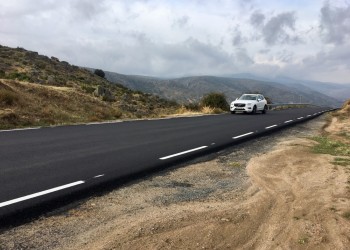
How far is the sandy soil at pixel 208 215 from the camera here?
15.1 ft

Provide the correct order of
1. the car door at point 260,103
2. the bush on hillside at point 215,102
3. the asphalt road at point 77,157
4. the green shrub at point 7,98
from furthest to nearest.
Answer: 1. the bush on hillside at point 215,102
2. the car door at point 260,103
3. the green shrub at point 7,98
4. the asphalt road at point 77,157

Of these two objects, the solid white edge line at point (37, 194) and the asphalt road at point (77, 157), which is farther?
the asphalt road at point (77, 157)

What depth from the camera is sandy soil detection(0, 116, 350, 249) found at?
4.60m

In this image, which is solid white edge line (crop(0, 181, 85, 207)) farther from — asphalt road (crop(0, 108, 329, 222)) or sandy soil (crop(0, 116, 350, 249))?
sandy soil (crop(0, 116, 350, 249))

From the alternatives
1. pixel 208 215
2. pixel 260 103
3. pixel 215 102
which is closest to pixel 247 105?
pixel 260 103

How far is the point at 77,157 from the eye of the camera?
9.36 metres

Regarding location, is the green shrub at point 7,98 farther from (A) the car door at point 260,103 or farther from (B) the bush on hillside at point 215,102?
(B) the bush on hillside at point 215,102

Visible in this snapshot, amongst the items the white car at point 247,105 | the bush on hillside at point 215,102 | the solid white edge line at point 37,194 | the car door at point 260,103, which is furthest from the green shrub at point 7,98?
the bush on hillside at point 215,102

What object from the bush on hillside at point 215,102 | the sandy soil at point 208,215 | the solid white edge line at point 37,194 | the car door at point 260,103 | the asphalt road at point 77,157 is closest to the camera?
the sandy soil at point 208,215

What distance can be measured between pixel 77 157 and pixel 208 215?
4.72m

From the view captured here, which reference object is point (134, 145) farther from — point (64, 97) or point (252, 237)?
point (64, 97)

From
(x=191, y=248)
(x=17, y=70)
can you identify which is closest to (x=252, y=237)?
(x=191, y=248)

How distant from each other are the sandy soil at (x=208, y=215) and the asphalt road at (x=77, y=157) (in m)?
0.64

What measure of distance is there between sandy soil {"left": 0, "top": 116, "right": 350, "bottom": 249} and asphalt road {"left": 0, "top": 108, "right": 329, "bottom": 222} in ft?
2.09
